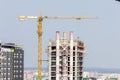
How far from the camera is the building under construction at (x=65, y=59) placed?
133125 millimetres

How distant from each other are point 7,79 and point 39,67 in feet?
219

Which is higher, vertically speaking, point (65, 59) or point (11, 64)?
point (11, 64)

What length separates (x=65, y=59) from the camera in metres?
134

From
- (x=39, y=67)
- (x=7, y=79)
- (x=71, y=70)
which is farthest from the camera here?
(x=7, y=79)

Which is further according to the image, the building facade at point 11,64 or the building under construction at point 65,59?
the building facade at point 11,64

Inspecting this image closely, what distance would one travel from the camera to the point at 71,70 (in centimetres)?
13375

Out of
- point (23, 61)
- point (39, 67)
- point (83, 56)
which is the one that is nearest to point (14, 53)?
point (23, 61)

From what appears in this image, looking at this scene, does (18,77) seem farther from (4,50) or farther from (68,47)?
(68,47)

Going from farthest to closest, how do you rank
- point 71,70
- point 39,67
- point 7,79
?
1. point 7,79
2. point 71,70
3. point 39,67

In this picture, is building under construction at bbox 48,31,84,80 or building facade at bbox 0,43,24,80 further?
building facade at bbox 0,43,24,80

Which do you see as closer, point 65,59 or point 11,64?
point 65,59

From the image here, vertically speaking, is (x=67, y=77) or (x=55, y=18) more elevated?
(x=55, y=18)

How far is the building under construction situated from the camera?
437 feet

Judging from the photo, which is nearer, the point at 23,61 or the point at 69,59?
the point at 69,59
